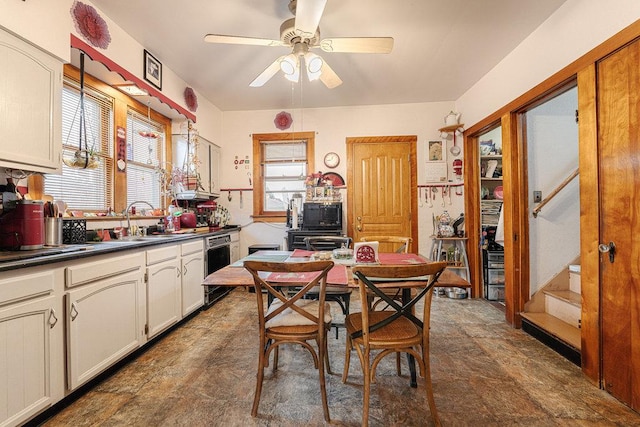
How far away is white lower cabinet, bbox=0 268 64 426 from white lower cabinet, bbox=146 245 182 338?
736mm

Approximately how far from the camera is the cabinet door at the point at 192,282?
9.27 ft

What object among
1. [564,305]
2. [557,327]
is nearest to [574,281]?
[564,305]

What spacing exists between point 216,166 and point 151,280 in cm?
238

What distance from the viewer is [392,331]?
1.58m

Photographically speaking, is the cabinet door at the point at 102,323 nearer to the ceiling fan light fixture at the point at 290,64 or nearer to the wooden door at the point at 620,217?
the ceiling fan light fixture at the point at 290,64

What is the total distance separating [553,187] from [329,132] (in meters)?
2.82

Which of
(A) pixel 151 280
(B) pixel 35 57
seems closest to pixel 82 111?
(B) pixel 35 57

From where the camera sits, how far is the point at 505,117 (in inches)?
114

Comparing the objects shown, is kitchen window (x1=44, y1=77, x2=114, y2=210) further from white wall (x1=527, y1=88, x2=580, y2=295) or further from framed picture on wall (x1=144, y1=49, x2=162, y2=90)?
white wall (x1=527, y1=88, x2=580, y2=295)

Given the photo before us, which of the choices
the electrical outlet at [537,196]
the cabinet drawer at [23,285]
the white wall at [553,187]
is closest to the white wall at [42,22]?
the cabinet drawer at [23,285]

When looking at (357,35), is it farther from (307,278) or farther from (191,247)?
(191,247)

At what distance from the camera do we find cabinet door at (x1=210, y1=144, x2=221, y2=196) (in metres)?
4.16

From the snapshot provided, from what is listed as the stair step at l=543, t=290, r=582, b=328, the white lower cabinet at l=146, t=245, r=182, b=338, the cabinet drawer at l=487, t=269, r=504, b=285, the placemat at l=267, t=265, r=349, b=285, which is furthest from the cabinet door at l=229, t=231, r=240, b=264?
the stair step at l=543, t=290, r=582, b=328

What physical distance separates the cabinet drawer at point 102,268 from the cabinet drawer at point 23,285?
0.11m
